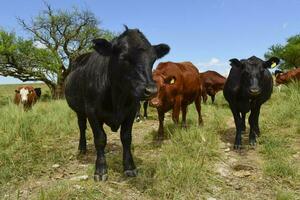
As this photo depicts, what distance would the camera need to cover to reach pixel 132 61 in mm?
3912

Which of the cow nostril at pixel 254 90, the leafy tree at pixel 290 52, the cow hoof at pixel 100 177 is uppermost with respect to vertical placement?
the leafy tree at pixel 290 52

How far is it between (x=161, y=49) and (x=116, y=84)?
2.36 ft

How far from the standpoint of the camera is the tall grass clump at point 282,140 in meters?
4.73

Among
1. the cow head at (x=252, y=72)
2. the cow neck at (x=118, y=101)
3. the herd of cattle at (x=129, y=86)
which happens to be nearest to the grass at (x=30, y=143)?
the herd of cattle at (x=129, y=86)

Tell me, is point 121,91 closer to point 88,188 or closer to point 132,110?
point 132,110

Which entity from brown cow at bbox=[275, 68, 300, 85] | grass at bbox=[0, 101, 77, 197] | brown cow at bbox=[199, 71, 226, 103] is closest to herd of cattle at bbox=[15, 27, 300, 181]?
grass at bbox=[0, 101, 77, 197]

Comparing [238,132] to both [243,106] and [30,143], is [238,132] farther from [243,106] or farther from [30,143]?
[30,143]

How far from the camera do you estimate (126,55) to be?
396 cm

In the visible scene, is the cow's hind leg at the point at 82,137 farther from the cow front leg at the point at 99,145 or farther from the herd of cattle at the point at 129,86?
the cow front leg at the point at 99,145

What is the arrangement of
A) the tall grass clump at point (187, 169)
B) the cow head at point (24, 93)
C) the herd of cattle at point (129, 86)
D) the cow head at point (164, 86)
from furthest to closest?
the cow head at point (24, 93), the cow head at point (164, 86), the tall grass clump at point (187, 169), the herd of cattle at point (129, 86)

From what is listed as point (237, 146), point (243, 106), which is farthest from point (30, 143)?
point (243, 106)

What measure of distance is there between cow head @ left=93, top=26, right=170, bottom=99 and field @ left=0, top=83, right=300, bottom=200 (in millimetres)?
1200

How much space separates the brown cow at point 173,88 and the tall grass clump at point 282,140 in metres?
1.73

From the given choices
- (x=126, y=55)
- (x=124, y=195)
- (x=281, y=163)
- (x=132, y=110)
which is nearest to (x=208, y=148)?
(x=281, y=163)
